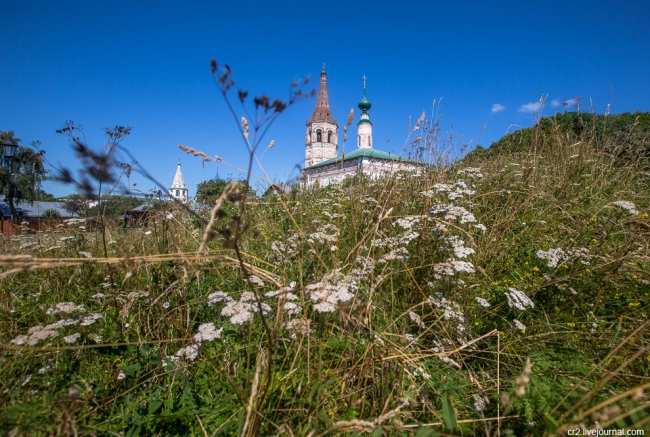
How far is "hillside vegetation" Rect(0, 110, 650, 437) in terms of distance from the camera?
1076 millimetres

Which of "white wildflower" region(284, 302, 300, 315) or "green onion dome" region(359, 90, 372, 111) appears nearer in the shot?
"white wildflower" region(284, 302, 300, 315)

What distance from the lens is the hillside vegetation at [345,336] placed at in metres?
1.08

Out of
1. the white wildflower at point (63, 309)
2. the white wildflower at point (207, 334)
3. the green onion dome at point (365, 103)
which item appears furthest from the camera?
the green onion dome at point (365, 103)

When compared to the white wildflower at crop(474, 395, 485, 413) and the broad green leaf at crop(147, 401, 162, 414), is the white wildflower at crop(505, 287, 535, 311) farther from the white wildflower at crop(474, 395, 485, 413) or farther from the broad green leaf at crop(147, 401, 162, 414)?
the broad green leaf at crop(147, 401, 162, 414)

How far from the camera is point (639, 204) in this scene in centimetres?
322

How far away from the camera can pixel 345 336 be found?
54.6 inches

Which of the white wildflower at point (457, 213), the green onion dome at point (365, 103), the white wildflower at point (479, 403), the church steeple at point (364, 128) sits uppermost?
the green onion dome at point (365, 103)

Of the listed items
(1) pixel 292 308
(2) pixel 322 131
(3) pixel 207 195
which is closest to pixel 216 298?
(1) pixel 292 308

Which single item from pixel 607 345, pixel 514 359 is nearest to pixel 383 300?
pixel 514 359

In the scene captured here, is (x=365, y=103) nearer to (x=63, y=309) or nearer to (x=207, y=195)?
(x=207, y=195)

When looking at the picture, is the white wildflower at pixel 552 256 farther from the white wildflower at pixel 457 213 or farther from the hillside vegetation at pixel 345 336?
the white wildflower at pixel 457 213

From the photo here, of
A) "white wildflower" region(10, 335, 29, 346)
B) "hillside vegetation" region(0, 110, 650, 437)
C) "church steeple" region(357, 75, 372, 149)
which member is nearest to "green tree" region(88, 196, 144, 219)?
"hillside vegetation" region(0, 110, 650, 437)

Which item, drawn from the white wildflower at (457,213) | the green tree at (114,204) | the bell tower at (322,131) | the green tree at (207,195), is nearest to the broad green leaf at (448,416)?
the white wildflower at (457,213)

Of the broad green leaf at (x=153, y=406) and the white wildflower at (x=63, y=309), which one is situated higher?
the white wildflower at (x=63, y=309)
